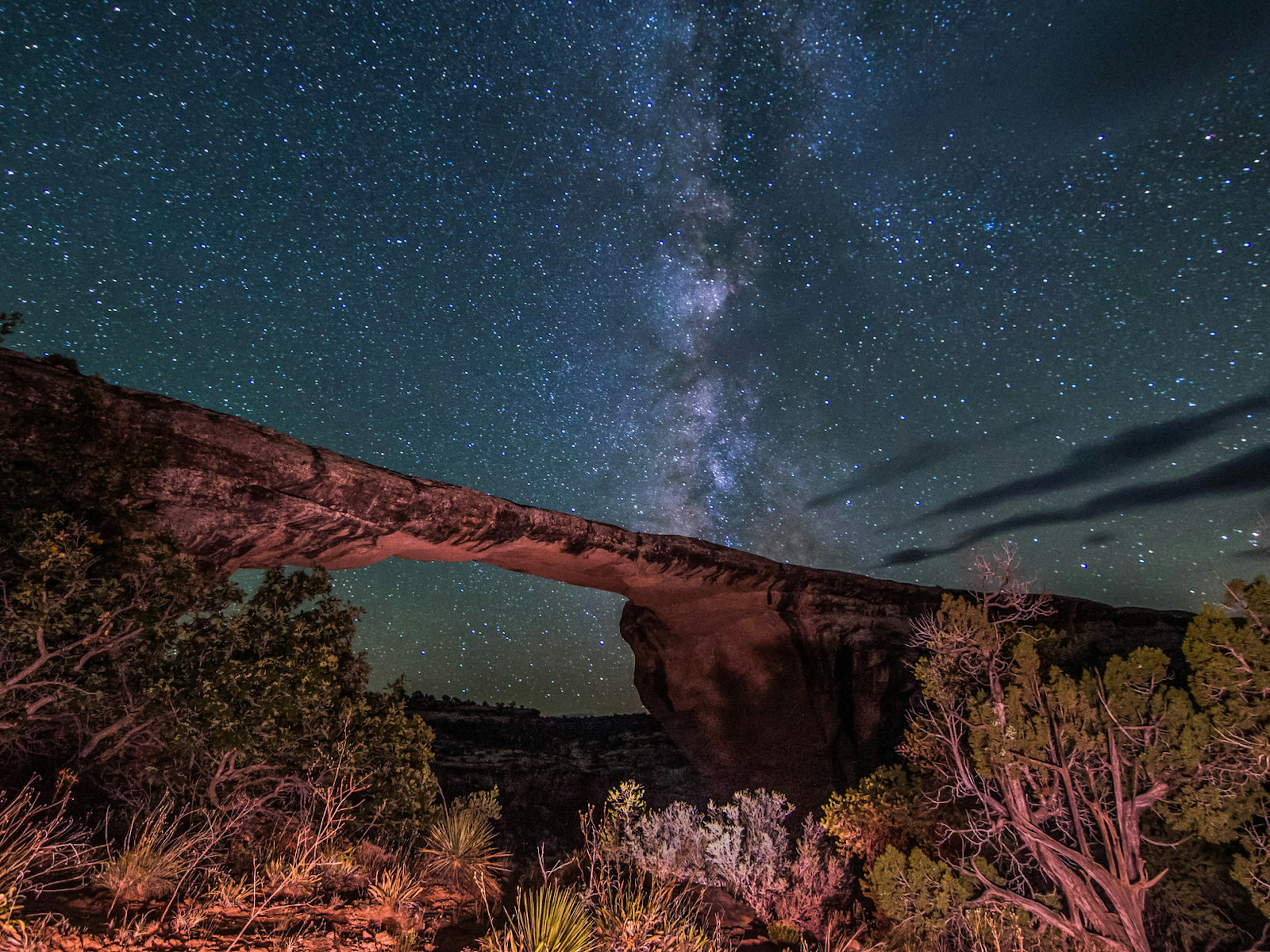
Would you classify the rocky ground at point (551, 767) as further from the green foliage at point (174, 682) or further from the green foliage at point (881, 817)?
the green foliage at point (174, 682)

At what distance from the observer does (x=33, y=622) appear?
613cm

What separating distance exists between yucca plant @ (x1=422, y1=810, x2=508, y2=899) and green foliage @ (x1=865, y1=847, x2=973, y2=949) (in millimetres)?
6764

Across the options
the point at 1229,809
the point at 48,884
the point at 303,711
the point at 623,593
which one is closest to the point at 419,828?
the point at 303,711

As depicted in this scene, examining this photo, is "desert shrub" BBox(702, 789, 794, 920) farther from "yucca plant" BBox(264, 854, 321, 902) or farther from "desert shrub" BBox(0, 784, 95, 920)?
"desert shrub" BBox(0, 784, 95, 920)

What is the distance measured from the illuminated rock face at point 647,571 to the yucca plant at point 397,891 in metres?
6.03

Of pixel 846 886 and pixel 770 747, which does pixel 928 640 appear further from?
pixel 770 747

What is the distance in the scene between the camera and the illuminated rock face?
8766mm

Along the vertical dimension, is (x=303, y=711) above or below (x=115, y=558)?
below

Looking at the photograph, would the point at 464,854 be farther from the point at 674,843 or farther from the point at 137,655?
the point at 674,843

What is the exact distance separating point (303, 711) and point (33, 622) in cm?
304

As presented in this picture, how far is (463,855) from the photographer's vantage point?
793 cm

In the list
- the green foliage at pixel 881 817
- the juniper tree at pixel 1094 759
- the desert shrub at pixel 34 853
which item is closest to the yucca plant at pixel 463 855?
the desert shrub at pixel 34 853

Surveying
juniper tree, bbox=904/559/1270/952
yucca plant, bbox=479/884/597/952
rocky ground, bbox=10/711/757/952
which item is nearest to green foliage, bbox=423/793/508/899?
rocky ground, bbox=10/711/757/952

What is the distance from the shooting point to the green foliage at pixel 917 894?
9469 mm
